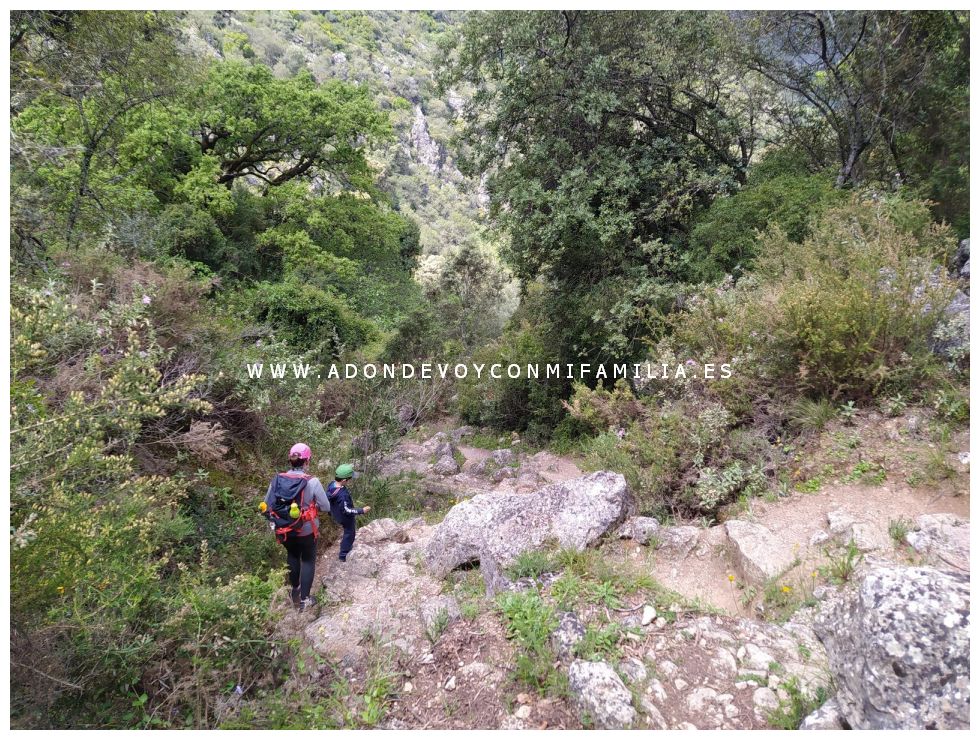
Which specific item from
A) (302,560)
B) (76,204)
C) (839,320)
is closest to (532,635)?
(302,560)

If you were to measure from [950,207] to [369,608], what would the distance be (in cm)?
1115

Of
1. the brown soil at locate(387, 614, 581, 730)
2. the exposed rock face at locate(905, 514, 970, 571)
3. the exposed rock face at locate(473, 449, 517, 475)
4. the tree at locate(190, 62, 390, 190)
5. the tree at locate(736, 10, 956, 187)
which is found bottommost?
the exposed rock face at locate(473, 449, 517, 475)

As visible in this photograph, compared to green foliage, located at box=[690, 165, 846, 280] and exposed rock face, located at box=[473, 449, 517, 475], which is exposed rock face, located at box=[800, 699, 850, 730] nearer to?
green foliage, located at box=[690, 165, 846, 280]

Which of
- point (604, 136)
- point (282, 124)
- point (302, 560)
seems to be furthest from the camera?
point (282, 124)

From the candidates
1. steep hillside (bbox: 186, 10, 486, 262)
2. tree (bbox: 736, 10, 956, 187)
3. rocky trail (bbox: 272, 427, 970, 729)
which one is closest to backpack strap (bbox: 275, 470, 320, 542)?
rocky trail (bbox: 272, 427, 970, 729)

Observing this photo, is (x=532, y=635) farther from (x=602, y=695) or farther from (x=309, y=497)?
(x=309, y=497)

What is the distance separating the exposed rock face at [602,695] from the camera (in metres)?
2.81

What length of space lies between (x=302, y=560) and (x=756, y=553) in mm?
4050

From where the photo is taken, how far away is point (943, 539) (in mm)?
3688

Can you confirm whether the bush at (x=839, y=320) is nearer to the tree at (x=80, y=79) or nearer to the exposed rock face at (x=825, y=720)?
the exposed rock face at (x=825, y=720)

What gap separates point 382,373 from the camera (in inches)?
388

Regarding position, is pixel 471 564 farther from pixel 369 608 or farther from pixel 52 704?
pixel 52 704

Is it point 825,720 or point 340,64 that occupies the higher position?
point 340,64

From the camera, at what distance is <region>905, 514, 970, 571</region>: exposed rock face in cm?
352
